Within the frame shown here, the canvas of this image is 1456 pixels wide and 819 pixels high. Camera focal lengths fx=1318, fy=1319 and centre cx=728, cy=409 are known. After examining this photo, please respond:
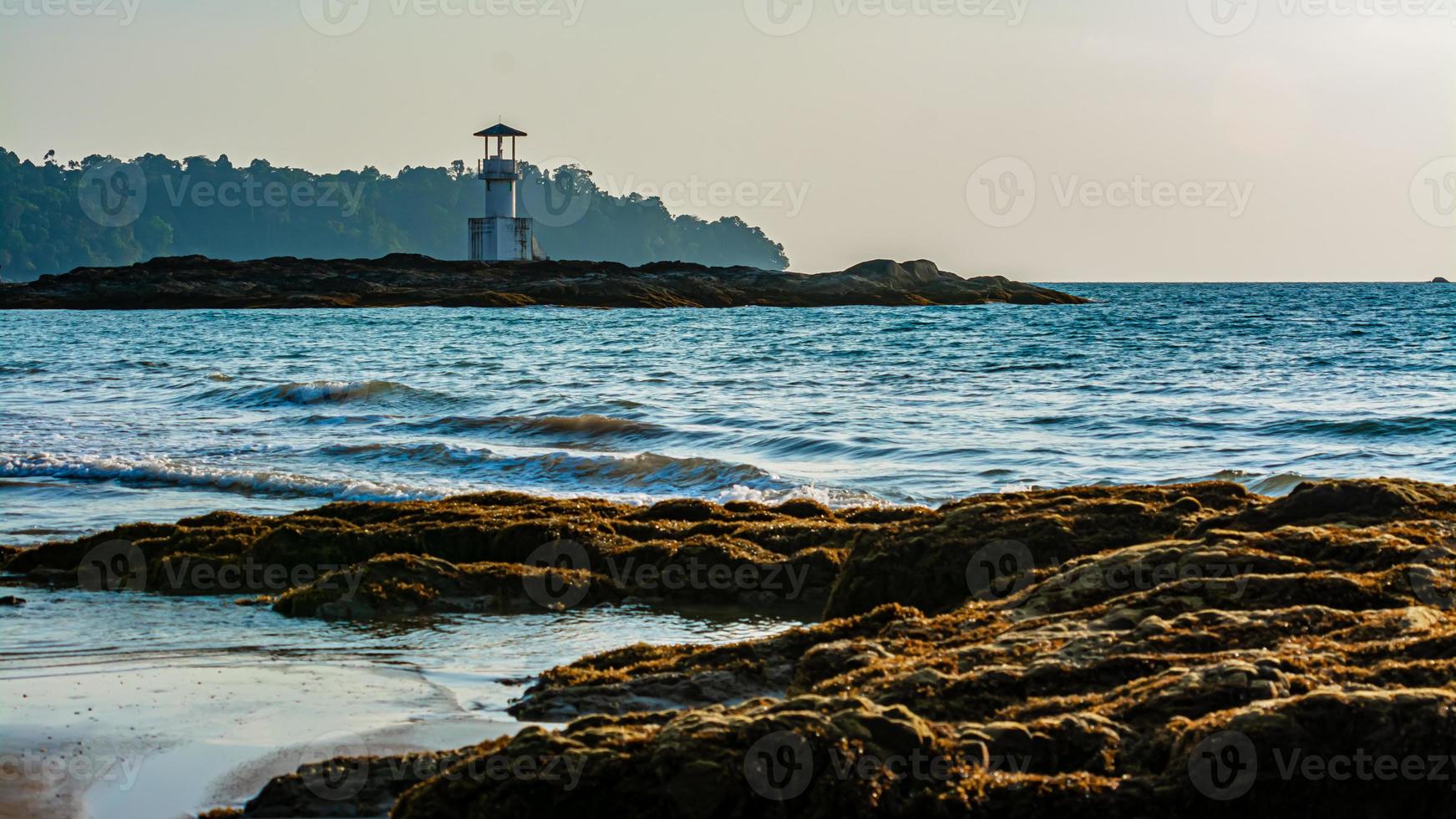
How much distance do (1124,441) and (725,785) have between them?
1515cm

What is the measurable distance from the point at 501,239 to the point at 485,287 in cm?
963

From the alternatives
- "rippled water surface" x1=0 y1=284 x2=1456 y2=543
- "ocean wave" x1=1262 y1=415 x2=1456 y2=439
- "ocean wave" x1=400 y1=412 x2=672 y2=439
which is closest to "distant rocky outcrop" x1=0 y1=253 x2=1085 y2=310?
"rippled water surface" x1=0 y1=284 x2=1456 y2=543

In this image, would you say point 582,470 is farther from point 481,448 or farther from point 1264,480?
point 1264,480

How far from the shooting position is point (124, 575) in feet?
28.5

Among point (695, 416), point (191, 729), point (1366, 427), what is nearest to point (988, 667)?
point (191, 729)

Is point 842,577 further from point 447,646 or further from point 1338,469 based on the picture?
point 1338,469

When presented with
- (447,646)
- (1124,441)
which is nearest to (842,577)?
(447,646)

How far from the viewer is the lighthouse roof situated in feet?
276

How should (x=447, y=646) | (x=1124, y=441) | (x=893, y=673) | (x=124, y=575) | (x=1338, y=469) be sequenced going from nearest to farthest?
(x=893, y=673)
(x=447, y=646)
(x=124, y=575)
(x=1338, y=469)
(x=1124, y=441)

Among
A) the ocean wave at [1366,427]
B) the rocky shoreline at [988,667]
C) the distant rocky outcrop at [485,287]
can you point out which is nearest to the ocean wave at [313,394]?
the ocean wave at [1366,427]

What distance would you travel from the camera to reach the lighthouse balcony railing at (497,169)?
84.9 metres

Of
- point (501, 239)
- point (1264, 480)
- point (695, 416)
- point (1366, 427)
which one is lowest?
point (695, 416)

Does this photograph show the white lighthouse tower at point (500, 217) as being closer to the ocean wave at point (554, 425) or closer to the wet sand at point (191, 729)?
the ocean wave at point (554, 425)

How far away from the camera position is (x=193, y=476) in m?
14.9
